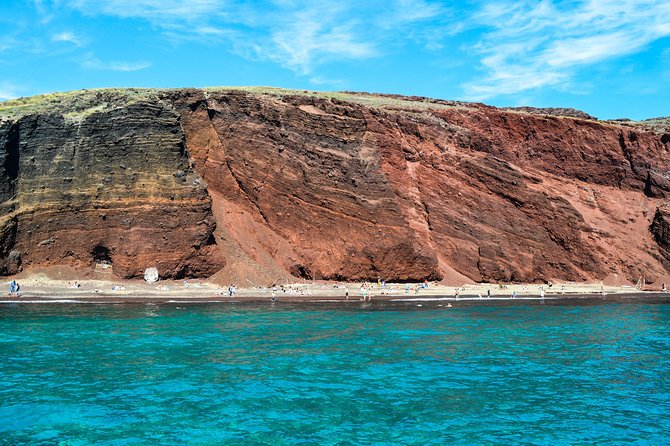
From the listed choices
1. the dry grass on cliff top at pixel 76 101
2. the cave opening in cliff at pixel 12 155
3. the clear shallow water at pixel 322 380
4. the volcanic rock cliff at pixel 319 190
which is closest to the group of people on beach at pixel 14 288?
the volcanic rock cliff at pixel 319 190

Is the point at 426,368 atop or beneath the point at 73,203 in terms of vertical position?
beneath

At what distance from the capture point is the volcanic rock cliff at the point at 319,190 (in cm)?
4600

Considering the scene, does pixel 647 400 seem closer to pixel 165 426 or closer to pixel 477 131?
pixel 165 426

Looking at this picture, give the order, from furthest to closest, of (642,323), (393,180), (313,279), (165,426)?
(393,180) < (313,279) < (642,323) < (165,426)

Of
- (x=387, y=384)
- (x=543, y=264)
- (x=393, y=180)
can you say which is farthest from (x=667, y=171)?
(x=387, y=384)

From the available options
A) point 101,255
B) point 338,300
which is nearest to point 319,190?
point 338,300

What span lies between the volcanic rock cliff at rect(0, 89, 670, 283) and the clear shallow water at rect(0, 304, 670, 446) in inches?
498

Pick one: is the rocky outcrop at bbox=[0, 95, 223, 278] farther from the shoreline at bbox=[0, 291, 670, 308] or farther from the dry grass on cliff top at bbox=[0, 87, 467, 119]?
the shoreline at bbox=[0, 291, 670, 308]

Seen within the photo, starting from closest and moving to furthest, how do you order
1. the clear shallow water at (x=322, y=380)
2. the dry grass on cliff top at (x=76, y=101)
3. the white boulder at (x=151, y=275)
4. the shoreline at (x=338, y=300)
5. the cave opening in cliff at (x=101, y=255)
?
the clear shallow water at (x=322, y=380), the shoreline at (x=338, y=300), the white boulder at (x=151, y=275), the cave opening in cliff at (x=101, y=255), the dry grass on cliff top at (x=76, y=101)

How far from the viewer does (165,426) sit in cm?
1558

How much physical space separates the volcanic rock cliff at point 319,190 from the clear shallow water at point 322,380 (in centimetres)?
1264

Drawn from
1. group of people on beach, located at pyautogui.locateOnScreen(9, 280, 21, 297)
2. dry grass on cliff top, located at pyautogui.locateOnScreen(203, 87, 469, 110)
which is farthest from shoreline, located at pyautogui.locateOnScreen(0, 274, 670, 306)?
dry grass on cliff top, located at pyautogui.locateOnScreen(203, 87, 469, 110)

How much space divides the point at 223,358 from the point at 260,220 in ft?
98.9

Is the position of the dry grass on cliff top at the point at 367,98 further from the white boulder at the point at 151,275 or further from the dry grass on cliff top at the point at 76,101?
the white boulder at the point at 151,275
